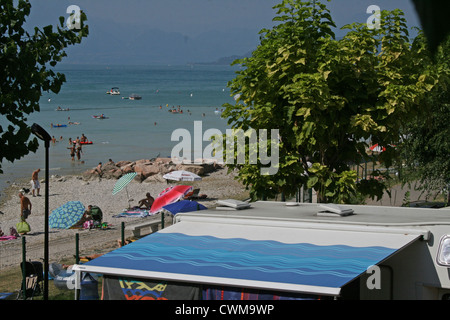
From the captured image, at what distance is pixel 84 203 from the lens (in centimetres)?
2900

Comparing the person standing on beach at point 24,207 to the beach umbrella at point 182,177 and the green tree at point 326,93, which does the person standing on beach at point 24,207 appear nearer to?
the beach umbrella at point 182,177

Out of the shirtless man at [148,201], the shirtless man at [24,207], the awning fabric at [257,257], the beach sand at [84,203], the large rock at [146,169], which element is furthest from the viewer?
the large rock at [146,169]

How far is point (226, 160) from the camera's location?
39.4ft

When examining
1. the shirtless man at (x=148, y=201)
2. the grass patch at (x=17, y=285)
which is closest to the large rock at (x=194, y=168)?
the shirtless man at (x=148, y=201)

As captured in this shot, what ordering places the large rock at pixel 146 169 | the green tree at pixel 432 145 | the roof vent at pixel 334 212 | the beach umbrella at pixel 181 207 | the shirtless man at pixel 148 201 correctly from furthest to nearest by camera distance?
the large rock at pixel 146 169 < the shirtless man at pixel 148 201 < the beach umbrella at pixel 181 207 < the green tree at pixel 432 145 < the roof vent at pixel 334 212

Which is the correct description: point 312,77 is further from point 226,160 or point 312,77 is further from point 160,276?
point 160,276

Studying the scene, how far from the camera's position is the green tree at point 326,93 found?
11141 mm

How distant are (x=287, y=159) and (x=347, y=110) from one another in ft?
5.20

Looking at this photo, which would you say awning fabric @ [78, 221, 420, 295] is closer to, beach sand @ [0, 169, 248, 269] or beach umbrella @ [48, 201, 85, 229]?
beach sand @ [0, 169, 248, 269]

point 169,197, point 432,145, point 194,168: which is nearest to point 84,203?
point 169,197

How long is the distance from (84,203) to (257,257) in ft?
80.8

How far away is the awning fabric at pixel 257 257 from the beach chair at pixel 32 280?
18.2ft

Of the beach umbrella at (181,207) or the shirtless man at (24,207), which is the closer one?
the beach umbrella at (181,207)

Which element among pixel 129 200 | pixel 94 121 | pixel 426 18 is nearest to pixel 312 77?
pixel 426 18
